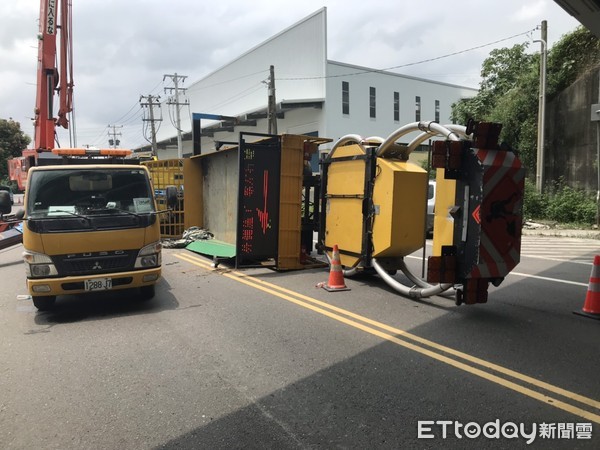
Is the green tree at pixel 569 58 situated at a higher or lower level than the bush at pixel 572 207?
higher

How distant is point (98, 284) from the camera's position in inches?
241

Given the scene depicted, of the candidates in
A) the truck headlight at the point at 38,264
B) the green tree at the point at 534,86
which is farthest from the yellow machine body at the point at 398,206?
the green tree at the point at 534,86

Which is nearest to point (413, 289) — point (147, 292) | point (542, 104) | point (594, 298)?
point (594, 298)

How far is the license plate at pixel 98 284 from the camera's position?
607 cm

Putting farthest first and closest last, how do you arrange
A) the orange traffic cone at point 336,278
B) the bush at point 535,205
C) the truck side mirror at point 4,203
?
the bush at point 535,205 → the orange traffic cone at point 336,278 → the truck side mirror at point 4,203

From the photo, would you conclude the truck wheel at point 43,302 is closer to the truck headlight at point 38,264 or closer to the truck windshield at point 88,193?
the truck headlight at point 38,264

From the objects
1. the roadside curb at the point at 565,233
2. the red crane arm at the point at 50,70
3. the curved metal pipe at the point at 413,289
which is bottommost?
the curved metal pipe at the point at 413,289

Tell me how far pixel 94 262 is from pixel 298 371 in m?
3.42

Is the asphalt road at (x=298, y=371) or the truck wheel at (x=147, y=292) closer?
the asphalt road at (x=298, y=371)

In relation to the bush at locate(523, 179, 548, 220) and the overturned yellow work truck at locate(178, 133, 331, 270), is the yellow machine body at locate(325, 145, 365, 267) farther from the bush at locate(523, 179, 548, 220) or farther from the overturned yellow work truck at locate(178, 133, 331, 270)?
the bush at locate(523, 179, 548, 220)

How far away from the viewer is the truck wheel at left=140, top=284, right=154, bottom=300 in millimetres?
6898

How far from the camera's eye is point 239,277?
8812mm
